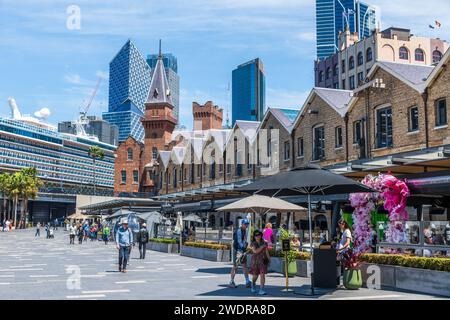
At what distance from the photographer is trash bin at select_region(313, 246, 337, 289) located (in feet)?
42.1

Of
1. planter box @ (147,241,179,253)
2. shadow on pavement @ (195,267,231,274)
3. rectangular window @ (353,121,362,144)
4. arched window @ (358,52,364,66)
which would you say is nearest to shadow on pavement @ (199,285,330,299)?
shadow on pavement @ (195,267,231,274)

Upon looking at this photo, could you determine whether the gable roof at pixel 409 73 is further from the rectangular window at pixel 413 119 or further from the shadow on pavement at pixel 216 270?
the shadow on pavement at pixel 216 270

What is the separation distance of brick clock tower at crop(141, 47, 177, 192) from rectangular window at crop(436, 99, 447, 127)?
56.5 metres

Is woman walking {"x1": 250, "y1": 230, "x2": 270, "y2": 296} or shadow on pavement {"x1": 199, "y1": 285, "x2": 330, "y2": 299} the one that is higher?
woman walking {"x1": 250, "y1": 230, "x2": 270, "y2": 296}

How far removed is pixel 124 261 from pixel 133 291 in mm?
5125

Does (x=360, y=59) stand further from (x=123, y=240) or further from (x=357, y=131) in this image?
(x=123, y=240)

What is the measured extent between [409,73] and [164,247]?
1666cm

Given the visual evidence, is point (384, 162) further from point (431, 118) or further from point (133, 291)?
point (133, 291)

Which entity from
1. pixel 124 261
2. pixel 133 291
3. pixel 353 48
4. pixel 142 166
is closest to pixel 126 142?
pixel 142 166

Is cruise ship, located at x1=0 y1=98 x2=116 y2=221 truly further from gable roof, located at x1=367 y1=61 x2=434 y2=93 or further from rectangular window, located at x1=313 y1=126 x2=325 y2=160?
gable roof, located at x1=367 y1=61 x2=434 y2=93

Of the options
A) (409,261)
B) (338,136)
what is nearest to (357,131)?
(338,136)

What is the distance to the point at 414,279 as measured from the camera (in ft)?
41.8

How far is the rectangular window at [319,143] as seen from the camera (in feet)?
109

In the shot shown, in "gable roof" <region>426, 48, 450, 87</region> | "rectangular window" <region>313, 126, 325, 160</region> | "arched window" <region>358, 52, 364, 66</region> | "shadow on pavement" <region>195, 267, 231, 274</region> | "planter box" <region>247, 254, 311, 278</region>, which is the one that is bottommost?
"shadow on pavement" <region>195, 267, 231, 274</region>
